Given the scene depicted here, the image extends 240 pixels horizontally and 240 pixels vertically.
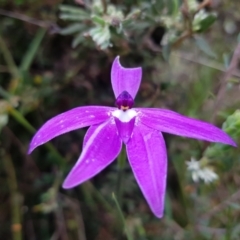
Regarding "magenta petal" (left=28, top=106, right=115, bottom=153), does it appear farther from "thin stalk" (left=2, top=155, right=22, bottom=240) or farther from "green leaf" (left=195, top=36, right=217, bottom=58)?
"thin stalk" (left=2, top=155, right=22, bottom=240)

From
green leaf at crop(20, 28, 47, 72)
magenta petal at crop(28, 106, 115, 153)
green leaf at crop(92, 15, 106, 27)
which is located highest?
green leaf at crop(20, 28, 47, 72)

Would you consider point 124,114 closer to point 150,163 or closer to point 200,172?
point 150,163

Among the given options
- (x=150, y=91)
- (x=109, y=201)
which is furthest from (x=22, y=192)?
(x=150, y=91)

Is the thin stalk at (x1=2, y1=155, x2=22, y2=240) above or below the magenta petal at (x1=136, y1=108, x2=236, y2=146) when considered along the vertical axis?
above

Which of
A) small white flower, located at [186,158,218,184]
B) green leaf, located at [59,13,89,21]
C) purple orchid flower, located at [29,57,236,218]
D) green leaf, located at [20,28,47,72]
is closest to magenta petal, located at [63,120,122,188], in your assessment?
purple orchid flower, located at [29,57,236,218]

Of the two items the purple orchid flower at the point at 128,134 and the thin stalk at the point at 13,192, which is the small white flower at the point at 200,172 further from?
the thin stalk at the point at 13,192

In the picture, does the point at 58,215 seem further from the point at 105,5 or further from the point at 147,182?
the point at 147,182
